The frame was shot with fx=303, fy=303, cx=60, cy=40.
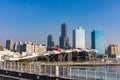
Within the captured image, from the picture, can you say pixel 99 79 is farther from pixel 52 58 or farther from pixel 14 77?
pixel 52 58

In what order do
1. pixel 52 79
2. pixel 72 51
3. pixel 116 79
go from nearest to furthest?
pixel 116 79 < pixel 52 79 < pixel 72 51

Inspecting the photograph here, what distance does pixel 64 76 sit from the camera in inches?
987

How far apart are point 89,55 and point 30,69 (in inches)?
4986

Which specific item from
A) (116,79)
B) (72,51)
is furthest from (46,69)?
(72,51)

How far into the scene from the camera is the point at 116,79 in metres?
A: 20.7

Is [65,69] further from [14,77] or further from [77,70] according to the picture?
[14,77]

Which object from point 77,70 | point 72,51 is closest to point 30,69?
point 77,70

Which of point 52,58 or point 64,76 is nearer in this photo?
point 64,76

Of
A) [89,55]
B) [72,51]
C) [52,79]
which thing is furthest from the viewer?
[89,55]

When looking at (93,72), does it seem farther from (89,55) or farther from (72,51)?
(89,55)

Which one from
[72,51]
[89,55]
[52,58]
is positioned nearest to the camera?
[52,58]

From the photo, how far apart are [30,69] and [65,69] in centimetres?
667

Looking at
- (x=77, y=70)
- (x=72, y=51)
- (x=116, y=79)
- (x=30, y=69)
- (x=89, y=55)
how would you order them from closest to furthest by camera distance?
(x=116, y=79), (x=77, y=70), (x=30, y=69), (x=72, y=51), (x=89, y=55)

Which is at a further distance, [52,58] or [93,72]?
[52,58]
